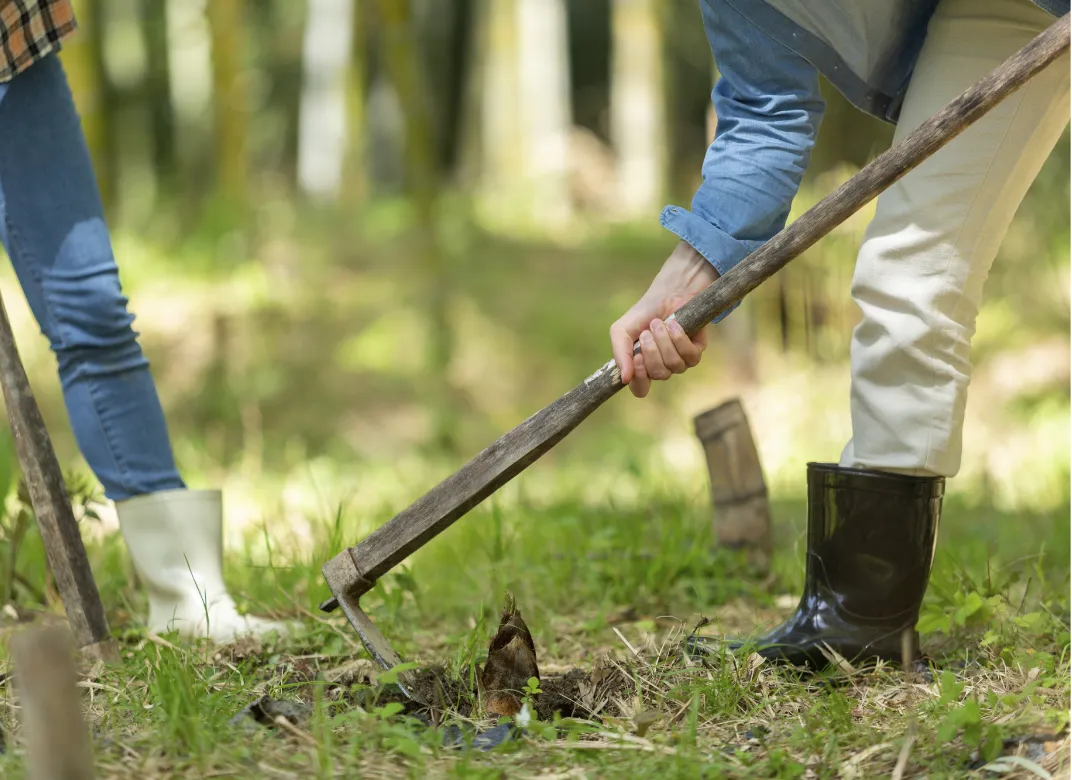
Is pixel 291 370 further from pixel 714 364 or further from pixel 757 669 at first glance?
pixel 757 669

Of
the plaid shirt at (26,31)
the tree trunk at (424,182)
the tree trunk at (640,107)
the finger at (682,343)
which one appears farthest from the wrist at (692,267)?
the tree trunk at (640,107)

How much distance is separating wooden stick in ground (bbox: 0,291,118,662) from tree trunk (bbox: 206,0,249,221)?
534 centimetres

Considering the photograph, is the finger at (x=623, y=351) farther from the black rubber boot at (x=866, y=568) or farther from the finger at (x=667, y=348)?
the black rubber boot at (x=866, y=568)

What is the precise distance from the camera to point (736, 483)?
2.96 m

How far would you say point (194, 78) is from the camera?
15156 millimetres

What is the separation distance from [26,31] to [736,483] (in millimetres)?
2039

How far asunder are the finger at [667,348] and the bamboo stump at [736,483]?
4.04 feet

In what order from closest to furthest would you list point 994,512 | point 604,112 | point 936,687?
1. point 936,687
2. point 994,512
3. point 604,112

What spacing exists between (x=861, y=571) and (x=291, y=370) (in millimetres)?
5492

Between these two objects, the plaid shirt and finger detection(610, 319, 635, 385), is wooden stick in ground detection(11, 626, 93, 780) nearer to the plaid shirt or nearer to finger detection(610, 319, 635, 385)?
finger detection(610, 319, 635, 385)

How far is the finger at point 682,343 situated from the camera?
1789 millimetres

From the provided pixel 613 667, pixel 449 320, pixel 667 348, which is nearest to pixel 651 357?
pixel 667 348

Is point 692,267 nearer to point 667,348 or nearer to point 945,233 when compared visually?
point 667,348

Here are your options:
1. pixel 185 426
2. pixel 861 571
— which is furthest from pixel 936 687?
pixel 185 426
